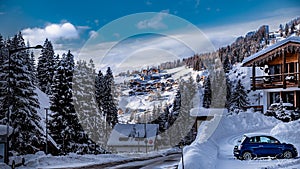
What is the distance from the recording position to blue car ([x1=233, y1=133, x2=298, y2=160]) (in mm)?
17484

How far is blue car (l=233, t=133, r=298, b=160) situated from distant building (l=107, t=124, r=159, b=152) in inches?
1504

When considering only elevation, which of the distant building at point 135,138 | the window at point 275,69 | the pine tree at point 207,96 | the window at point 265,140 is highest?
the window at point 275,69

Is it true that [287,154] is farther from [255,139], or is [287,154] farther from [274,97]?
[274,97]

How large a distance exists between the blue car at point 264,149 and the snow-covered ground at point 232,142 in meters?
0.59

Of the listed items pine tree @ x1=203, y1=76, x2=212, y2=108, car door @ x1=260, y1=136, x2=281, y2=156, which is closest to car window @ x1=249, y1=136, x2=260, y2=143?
car door @ x1=260, y1=136, x2=281, y2=156

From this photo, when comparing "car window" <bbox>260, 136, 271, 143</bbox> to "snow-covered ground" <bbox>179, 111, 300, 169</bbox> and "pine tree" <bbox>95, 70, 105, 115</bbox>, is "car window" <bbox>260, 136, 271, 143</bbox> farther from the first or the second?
"pine tree" <bbox>95, 70, 105, 115</bbox>

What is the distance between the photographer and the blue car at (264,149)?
17484mm

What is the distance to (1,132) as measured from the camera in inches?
772

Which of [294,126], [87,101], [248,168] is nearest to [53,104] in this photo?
[87,101]

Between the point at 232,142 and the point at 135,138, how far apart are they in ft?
114

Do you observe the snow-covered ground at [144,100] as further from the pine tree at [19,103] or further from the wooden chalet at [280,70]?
the pine tree at [19,103]

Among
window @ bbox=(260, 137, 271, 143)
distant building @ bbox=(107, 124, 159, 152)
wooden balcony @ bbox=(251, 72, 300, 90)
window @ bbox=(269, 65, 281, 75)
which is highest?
window @ bbox=(269, 65, 281, 75)

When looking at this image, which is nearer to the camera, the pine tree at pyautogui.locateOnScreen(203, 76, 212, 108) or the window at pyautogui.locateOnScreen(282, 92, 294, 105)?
the window at pyautogui.locateOnScreen(282, 92, 294, 105)

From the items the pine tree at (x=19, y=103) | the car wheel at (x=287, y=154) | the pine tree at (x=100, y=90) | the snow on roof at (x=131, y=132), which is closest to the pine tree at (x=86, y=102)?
the pine tree at (x=100, y=90)
